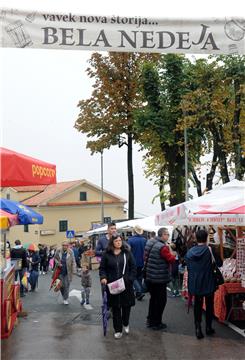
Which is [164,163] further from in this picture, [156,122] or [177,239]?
[177,239]

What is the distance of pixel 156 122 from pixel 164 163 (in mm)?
4155

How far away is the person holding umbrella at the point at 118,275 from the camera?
7355 millimetres

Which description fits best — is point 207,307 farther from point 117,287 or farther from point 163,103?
point 163,103

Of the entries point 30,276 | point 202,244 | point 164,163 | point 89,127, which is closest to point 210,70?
point 164,163

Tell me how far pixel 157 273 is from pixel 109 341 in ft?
4.59

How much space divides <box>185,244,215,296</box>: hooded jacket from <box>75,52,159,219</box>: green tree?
761 inches

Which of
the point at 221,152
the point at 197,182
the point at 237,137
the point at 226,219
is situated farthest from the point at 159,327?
the point at 197,182

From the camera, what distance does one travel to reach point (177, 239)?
45.3 ft

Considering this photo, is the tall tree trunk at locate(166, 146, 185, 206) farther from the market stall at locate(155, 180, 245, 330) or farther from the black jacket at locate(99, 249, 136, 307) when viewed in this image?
the black jacket at locate(99, 249, 136, 307)

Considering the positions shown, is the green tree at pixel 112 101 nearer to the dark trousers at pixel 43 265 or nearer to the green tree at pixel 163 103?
the green tree at pixel 163 103

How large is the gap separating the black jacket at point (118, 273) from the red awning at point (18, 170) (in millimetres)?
1661

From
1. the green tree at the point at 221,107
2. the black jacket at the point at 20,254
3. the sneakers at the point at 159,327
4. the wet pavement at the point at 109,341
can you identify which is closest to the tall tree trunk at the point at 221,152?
the green tree at the point at 221,107

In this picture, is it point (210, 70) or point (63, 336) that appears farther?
point (210, 70)

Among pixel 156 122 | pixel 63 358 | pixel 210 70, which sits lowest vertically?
pixel 63 358
